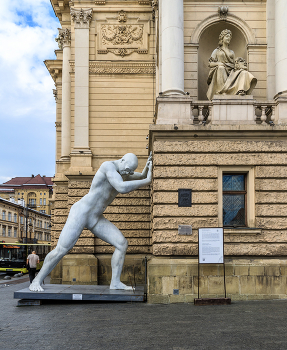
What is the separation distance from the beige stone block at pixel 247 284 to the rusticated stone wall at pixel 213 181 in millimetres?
596

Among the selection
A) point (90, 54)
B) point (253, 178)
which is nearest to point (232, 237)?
point (253, 178)

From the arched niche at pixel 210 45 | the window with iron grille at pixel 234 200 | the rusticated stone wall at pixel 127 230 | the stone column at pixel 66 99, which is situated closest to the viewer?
the window with iron grille at pixel 234 200

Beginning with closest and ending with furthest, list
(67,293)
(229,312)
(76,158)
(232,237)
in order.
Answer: (229,312) → (67,293) → (232,237) → (76,158)

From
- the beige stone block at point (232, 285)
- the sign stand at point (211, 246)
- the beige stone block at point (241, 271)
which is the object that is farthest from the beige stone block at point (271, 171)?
the beige stone block at point (232, 285)

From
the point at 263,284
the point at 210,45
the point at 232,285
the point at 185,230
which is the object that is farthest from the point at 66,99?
the point at 263,284

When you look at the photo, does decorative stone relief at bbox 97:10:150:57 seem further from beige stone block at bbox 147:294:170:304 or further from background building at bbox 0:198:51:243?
background building at bbox 0:198:51:243

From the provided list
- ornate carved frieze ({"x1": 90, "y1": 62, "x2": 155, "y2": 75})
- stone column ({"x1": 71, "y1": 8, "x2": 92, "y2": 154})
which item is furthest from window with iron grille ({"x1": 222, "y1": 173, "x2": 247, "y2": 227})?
ornate carved frieze ({"x1": 90, "y1": 62, "x2": 155, "y2": 75})

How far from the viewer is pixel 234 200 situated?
11.6 m

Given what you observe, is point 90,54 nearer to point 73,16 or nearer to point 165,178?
point 73,16

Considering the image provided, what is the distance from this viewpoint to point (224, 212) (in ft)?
37.7

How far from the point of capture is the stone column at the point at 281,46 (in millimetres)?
12069

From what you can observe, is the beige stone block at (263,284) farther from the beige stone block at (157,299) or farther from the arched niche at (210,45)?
the arched niche at (210,45)

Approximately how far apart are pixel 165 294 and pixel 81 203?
10.2 ft

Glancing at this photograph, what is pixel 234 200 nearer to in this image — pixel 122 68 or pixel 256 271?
pixel 256 271
